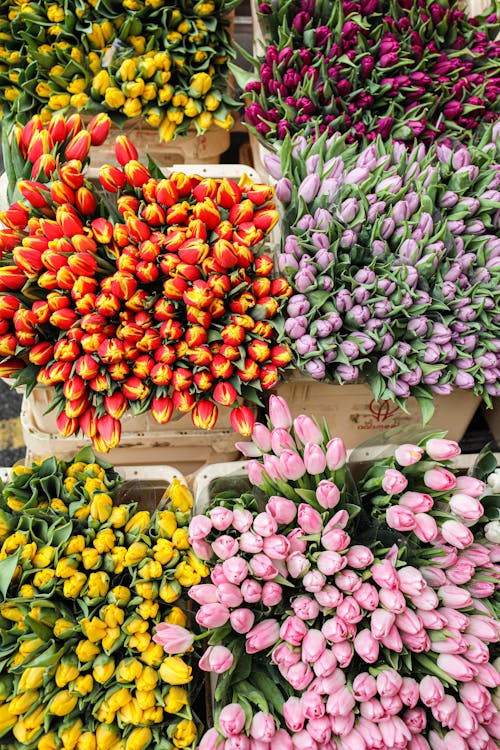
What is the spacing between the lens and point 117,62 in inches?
41.8

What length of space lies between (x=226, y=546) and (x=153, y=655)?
16 centimetres

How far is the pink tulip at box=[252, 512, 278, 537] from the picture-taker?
2.11 feet

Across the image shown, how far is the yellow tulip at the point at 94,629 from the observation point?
2.15 feet

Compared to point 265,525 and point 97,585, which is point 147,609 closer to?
point 97,585

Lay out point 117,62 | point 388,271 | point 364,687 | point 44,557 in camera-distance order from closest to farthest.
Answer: point 364,687 < point 44,557 < point 388,271 < point 117,62

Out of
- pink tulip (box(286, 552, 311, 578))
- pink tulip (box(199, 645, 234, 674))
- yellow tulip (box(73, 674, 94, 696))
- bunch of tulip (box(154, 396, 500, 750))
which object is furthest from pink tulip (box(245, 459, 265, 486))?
yellow tulip (box(73, 674, 94, 696))

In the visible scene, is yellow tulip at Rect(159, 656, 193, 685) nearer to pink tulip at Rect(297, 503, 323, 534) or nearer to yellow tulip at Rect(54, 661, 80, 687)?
yellow tulip at Rect(54, 661, 80, 687)

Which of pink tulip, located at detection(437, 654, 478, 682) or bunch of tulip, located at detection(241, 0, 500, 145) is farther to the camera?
bunch of tulip, located at detection(241, 0, 500, 145)

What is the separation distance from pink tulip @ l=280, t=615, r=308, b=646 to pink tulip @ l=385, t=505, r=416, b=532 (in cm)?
16

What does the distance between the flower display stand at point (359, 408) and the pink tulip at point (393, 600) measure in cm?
46

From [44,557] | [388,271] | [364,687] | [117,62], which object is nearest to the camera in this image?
[364,687]

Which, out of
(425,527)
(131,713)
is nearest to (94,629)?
(131,713)

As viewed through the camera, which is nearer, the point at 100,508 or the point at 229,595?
the point at 229,595

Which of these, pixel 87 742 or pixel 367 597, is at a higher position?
pixel 367 597
